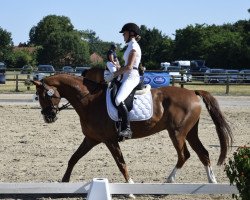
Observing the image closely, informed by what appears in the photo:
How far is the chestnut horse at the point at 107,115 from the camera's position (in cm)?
812

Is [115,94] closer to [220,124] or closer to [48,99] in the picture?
[48,99]

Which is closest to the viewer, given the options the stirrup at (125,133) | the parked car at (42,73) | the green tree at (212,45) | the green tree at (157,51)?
the stirrup at (125,133)

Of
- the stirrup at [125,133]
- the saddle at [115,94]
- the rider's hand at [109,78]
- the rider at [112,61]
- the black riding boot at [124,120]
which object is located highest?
the rider at [112,61]

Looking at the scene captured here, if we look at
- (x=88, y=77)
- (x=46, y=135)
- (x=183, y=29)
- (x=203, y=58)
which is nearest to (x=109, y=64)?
(x=46, y=135)

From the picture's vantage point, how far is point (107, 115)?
26.7ft

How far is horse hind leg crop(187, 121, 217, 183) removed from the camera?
8273mm

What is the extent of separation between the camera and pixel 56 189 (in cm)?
703

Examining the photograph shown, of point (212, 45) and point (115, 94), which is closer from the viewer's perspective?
point (115, 94)

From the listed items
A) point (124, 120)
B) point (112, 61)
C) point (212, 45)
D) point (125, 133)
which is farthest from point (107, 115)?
point (212, 45)

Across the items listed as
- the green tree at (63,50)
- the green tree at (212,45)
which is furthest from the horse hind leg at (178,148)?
the green tree at (63,50)

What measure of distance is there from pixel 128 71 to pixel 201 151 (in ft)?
5.73

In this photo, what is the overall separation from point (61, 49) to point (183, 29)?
62.2ft

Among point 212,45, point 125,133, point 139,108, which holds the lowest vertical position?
point 125,133

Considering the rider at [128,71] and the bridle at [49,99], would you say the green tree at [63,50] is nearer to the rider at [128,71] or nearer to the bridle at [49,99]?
the bridle at [49,99]
